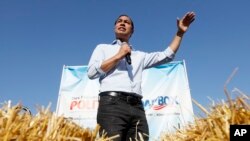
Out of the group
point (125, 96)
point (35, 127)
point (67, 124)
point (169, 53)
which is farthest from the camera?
point (169, 53)

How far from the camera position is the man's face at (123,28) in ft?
12.0

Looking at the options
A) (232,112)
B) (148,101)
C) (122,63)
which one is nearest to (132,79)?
(122,63)

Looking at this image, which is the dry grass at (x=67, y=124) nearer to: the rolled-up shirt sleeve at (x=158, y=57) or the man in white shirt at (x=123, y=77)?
the man in white shirt at (x=123, y=77)

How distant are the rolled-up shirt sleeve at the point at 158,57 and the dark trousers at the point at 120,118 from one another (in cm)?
55

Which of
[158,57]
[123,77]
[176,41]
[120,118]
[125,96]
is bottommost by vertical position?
[120,118]

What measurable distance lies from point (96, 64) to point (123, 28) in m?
0.54

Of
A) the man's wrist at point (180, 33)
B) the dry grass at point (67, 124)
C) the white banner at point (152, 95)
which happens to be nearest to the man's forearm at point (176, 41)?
the man's wrist at point (180, 33)

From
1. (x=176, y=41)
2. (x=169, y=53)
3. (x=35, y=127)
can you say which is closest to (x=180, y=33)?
(x=176, y=41)

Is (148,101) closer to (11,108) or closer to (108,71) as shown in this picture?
(108,71)

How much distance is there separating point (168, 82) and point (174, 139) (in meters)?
6.36

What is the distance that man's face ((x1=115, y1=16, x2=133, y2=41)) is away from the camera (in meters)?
3.65

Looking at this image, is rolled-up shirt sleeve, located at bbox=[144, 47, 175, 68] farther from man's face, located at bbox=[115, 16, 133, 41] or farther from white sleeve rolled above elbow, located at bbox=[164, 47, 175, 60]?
man's face, located at bbox=[115, 16, 133, 41]

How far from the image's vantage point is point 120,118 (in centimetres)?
312

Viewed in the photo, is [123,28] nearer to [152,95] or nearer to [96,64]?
[96,64]
